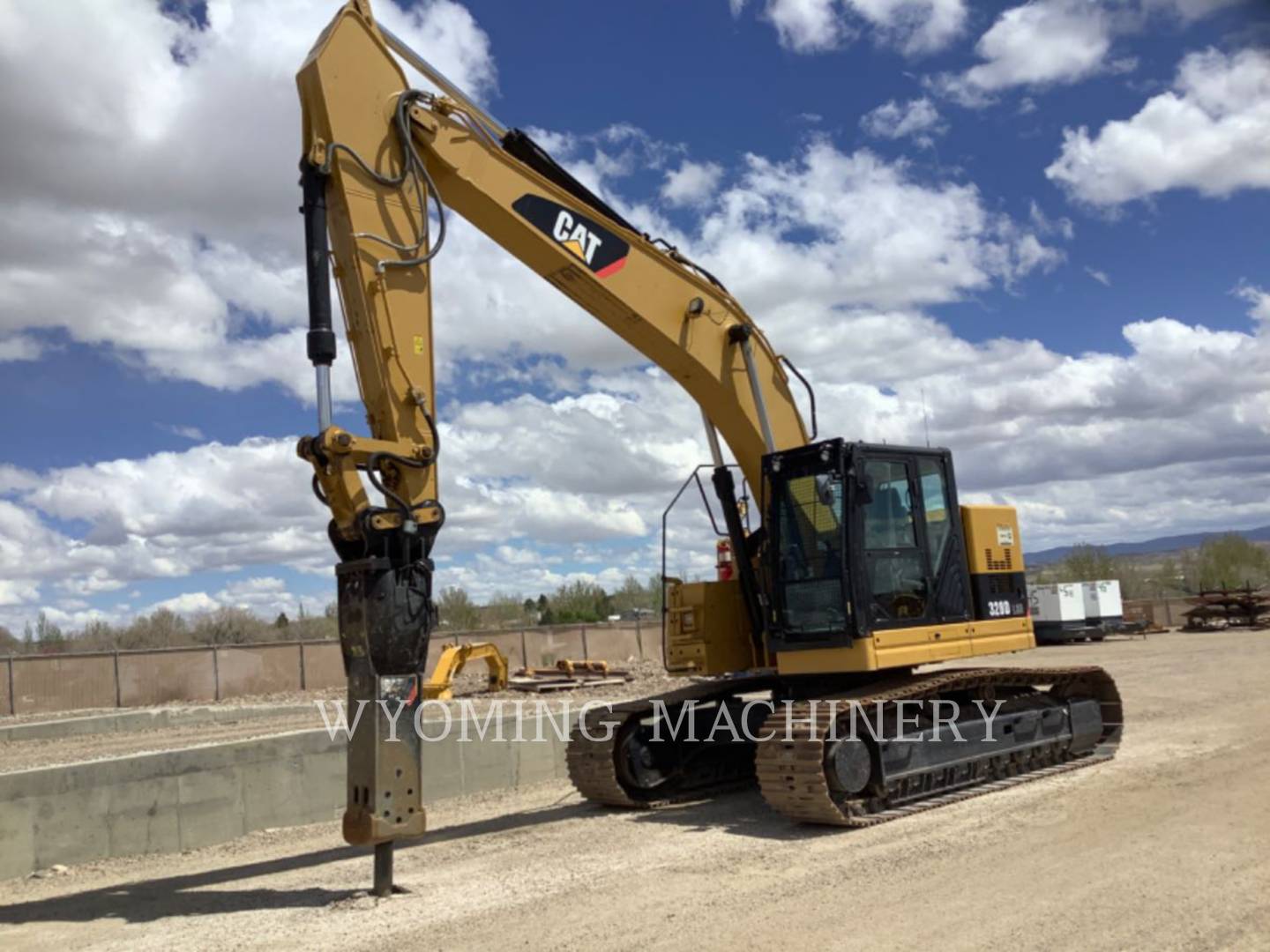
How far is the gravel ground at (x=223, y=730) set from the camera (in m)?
16.2

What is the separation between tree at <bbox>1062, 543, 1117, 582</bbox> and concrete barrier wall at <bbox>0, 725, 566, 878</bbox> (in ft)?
188

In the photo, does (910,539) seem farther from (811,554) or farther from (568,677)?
(568,677)

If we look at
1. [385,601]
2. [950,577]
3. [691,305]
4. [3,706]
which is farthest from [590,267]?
[3,706]

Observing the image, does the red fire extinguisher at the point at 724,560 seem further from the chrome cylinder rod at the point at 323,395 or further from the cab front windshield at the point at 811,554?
the chrome cylinder rod at the point at 323,395

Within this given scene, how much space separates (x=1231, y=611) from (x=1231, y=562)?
32132mm

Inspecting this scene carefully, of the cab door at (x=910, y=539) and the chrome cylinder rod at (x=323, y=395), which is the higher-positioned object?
the chrome cylinder rod at (x=323, y=395)

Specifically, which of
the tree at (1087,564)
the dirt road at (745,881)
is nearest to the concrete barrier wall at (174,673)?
the dirt road at (745,881)

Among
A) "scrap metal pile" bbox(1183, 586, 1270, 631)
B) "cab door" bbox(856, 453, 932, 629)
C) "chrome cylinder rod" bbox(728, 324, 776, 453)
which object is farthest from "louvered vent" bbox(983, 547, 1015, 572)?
"scrap metal pile" bbox(1183, 586, 1270, 631)

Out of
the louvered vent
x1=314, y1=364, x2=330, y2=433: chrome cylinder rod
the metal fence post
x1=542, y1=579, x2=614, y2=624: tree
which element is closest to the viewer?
x1=314, y1=364, x2=330, y2=433: chrome cylinder rod

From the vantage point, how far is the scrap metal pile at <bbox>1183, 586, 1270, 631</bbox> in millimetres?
37938

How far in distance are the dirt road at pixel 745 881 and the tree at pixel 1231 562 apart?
61.5m

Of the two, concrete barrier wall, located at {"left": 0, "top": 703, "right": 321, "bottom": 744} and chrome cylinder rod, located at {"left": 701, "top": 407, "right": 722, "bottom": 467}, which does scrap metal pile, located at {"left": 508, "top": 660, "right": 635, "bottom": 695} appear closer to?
concrete barrier wall, located at {"left": 0, "top": 703, "right": 321, "bottom": 744}

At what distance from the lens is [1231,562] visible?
219 ft

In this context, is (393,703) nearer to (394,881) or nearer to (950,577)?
(394,881)
